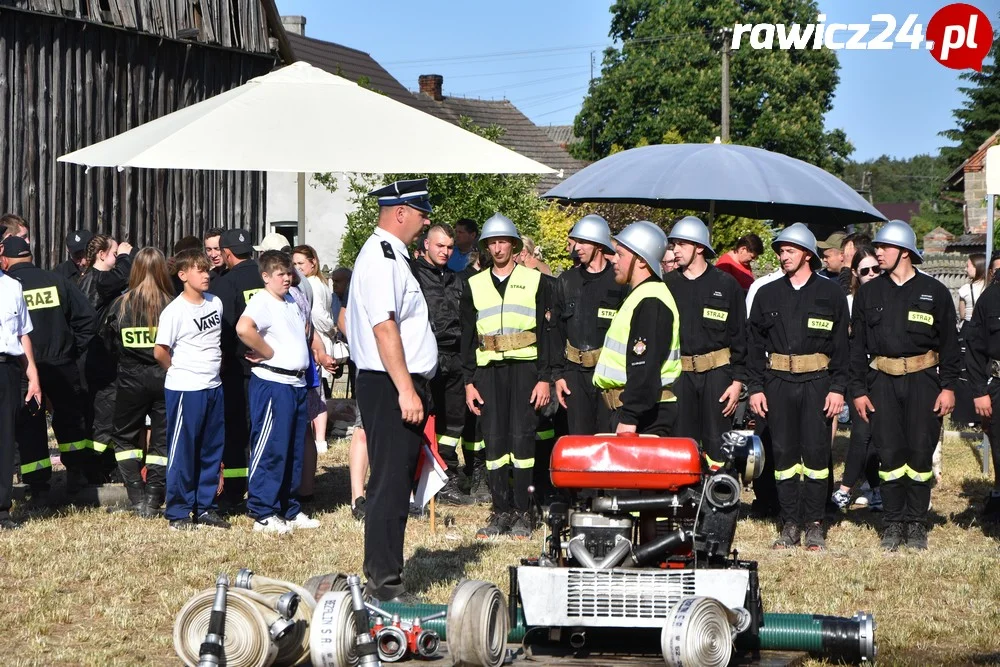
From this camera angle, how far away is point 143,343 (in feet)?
34.7

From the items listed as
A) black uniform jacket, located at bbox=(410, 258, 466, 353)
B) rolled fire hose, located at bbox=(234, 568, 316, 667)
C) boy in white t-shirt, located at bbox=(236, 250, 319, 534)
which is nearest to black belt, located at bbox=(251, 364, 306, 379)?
boy in white t-shirt, located at bbox=(236, 250, 319, 534)

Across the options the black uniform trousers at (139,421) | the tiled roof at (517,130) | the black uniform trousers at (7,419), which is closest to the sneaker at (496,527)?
the black uniform trousers at (139,421)

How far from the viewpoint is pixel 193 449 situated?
33.9ft

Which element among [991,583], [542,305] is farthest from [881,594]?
[542,305]

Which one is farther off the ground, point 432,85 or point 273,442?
point 432,85

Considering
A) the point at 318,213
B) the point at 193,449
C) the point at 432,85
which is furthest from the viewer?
the point at 432,85

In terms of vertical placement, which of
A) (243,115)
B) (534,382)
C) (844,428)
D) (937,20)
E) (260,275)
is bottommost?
(844,428)

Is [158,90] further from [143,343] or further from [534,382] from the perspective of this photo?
[534,382]

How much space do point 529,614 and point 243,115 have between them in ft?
18.3

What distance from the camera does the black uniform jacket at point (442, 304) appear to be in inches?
449

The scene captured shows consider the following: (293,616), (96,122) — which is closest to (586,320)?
(293,616)

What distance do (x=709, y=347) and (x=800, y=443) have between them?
97 cm

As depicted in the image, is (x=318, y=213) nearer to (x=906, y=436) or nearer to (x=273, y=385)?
(x=273, y=385)

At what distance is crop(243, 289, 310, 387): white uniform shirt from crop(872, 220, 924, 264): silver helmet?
14.2 feet
